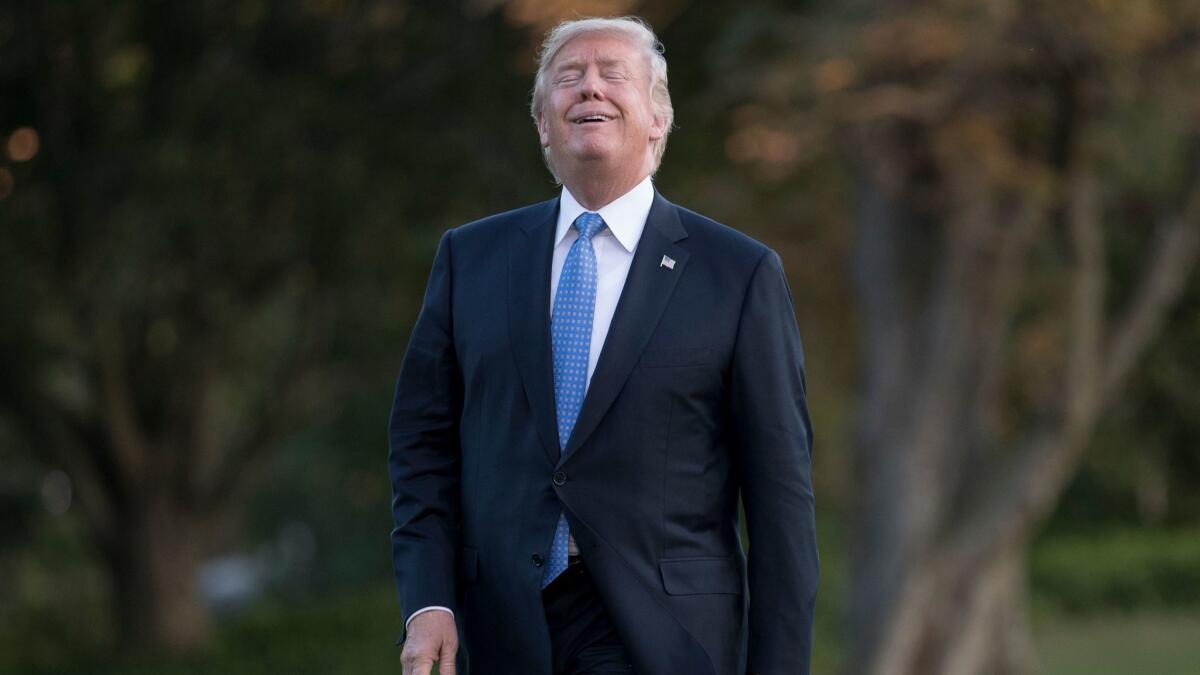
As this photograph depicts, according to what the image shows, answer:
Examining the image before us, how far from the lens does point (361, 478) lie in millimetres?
25562

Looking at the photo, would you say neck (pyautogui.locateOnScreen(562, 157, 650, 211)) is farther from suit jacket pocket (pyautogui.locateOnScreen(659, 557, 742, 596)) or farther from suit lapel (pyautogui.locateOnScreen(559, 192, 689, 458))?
suit jacket pocket (pyautogui.locateOnScreen(659, 557, 742, 596))

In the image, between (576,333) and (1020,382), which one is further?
(1020,382)

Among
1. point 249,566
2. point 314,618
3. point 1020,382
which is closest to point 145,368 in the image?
point 314,618

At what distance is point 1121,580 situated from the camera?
28.5 metres

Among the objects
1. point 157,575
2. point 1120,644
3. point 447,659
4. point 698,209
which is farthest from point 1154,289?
point 447,659

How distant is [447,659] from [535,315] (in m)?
0.63

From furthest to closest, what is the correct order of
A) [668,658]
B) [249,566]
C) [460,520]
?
[249,566]
[460,520]
[668,658]

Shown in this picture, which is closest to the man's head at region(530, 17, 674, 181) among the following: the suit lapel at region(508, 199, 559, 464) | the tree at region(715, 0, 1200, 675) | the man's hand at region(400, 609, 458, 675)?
the suit lapel at region(508, 199, 559, 464)

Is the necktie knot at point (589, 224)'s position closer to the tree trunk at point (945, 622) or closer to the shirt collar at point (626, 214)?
the shirt collar at point (626, 214)

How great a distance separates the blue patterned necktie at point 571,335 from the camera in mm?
3209

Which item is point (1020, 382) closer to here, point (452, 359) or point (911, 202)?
point (911, 202)

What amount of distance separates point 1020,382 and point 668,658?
14.6 metres

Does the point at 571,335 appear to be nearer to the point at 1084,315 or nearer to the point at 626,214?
the point at 626,214

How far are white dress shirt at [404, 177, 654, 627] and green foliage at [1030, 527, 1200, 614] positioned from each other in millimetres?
26173
